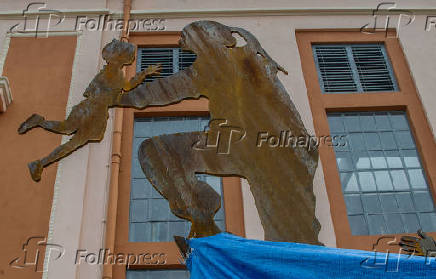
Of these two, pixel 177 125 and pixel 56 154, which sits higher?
pixel 177 125

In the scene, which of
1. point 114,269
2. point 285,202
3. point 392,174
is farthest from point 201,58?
point 392,174

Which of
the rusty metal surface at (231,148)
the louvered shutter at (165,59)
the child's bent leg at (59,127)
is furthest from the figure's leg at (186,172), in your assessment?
the louvered shutter at (165,59)

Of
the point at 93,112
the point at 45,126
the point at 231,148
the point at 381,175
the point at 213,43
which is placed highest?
the point at 381,175

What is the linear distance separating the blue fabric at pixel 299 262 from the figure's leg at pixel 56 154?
1281 millimetres

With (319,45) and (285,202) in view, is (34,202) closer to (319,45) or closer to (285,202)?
(285,202)

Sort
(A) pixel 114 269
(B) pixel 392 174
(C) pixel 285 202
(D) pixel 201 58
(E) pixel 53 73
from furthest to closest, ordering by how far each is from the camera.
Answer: (E) pixel 53 73
(B) pixel 392 174
(A) pixel 114 269
(D) pixel 201 58
(C) pixel 285 202

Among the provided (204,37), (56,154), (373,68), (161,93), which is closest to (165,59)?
(373,68)

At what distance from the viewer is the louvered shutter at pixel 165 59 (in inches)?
367

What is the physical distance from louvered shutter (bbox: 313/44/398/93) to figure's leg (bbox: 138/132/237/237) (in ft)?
19.1

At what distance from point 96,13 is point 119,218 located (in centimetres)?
460

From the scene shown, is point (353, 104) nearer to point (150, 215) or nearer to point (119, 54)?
point (150, 215)

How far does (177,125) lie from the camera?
8.59m

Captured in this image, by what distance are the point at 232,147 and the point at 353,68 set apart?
6.39 m

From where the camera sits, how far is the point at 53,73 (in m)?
8.95
